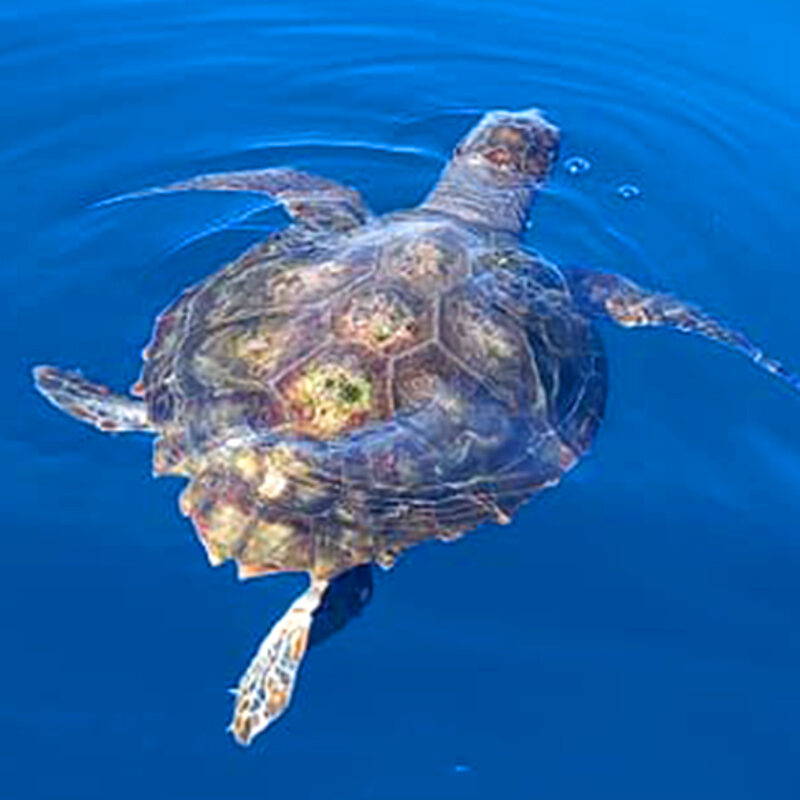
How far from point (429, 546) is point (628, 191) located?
112 inches

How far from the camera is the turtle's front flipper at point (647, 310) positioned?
5453 mm

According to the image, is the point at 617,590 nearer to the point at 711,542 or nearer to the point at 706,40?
the point at 711,542

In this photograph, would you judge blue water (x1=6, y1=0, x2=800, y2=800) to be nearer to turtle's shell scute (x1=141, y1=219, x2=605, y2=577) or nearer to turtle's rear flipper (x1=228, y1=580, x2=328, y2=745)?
turtle's rear flipper (x1=228, y1=580, x2=328, y2=745)

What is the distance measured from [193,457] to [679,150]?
396 cm

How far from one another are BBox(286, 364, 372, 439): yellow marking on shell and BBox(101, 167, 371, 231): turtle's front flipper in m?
1.56

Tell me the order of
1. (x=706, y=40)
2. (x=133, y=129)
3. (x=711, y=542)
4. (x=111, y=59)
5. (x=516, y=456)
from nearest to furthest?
(x=516, y=456), (x=711, y=542), (x=133, y=129), (x=111, y=59), (x=706, y=40)

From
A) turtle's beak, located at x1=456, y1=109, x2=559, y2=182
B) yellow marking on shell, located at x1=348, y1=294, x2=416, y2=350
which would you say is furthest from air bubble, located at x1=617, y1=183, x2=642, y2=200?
yellow marking on shell, located at x1=348, y1=294, x2=416, y2=350

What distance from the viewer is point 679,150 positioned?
280 inches

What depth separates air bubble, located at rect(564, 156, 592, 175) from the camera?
680 centimetres

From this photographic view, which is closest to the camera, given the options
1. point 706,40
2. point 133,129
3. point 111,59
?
point 133,129

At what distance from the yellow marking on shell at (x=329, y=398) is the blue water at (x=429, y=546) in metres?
0.63

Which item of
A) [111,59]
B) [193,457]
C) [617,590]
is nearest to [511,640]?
[617,590]

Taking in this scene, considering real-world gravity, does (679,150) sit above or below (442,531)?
above

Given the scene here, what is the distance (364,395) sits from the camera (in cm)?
435
